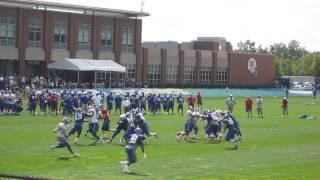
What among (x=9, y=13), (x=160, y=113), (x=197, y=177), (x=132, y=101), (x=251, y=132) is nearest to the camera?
(x=197, y=177)

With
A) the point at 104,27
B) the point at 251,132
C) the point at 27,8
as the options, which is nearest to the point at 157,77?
the point at 104,27

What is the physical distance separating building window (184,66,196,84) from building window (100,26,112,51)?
59.9ft

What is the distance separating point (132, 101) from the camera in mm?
53000

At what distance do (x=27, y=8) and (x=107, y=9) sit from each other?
505 inches

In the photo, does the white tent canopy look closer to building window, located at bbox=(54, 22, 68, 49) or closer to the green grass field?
building window, located at bbox=(54, 22, 68, 49)

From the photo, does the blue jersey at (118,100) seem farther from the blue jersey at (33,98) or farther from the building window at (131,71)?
the building window at (131,71)

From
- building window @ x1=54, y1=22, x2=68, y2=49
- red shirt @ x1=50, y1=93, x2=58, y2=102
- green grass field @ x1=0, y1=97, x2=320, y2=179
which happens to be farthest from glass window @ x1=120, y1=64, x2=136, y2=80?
green grass field @ x1=0, y1=97, x2=320, y2=179

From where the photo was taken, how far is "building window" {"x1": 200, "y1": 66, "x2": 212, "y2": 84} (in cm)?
11100

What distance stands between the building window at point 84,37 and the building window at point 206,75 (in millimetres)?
26349

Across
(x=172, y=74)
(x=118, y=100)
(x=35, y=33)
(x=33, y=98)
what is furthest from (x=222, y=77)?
(x=33, y=98)

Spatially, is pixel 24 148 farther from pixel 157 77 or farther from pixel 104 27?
pixel 157 77

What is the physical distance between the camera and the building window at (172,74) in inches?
4112

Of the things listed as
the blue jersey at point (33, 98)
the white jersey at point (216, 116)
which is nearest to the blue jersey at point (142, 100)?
the blue jersey at point (33, 98)

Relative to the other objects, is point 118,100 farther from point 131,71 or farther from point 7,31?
point 131,71
